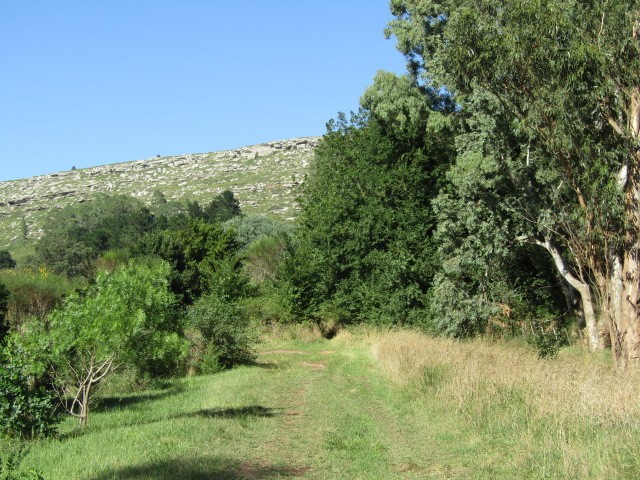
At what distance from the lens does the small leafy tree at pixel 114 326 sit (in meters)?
14.5

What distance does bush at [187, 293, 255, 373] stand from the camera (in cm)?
2819

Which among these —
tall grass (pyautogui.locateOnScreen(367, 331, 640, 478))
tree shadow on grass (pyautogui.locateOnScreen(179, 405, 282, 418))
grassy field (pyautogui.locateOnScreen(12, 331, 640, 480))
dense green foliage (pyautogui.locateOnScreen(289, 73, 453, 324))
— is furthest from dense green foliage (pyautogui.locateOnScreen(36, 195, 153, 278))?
tall grass (pyautogui.locateOnScreen(367, 331, 640, 478))

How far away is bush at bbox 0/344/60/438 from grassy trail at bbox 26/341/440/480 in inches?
17.0

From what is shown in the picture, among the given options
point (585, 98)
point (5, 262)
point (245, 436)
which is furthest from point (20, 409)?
point (5, 262)

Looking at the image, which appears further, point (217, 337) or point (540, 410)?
point (217, 337)

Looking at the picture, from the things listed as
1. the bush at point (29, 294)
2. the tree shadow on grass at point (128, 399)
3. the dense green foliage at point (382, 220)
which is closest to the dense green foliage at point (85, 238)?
the bush at point (29, 294)

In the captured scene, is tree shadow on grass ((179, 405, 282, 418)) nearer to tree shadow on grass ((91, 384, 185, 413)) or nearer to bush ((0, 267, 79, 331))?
tree shadow on grass ((91, 384, 185, 413))

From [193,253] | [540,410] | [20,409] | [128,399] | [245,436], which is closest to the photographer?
[540,410]

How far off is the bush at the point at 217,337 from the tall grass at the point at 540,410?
404 inches

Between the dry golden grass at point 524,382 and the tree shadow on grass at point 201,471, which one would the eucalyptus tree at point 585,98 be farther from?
the tree shadow on grass at point 201,471

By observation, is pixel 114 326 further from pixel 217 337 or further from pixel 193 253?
pixel 193 253

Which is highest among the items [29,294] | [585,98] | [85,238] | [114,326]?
[85,238]

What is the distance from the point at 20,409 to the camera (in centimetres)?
1334

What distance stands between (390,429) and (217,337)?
15317mm
